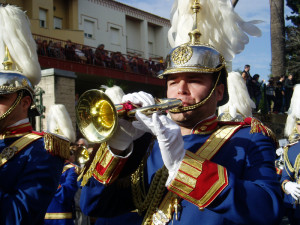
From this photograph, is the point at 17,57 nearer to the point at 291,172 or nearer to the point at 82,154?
the point at 82,154

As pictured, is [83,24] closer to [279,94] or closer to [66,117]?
[279,94]

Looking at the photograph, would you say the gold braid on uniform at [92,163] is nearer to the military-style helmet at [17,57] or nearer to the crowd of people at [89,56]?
the military-style helmet at [17,57]

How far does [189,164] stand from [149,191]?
1.46ft

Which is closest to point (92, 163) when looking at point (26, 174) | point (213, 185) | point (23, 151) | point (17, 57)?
point (213, 185)

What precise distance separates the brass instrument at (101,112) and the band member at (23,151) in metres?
1.01

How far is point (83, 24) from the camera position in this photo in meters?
27.0

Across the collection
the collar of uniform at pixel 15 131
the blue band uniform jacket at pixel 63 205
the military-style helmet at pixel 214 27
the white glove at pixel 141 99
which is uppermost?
the military-style helmet at pixel 214 27

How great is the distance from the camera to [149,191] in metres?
2.37

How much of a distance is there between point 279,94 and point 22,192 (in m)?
15.3

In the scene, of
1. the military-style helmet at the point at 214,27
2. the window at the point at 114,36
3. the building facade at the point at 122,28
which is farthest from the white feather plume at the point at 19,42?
the window at the point at 114,36

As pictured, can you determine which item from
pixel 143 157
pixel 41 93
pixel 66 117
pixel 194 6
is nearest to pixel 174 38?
pixel 194 6

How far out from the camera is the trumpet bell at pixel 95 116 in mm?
2160

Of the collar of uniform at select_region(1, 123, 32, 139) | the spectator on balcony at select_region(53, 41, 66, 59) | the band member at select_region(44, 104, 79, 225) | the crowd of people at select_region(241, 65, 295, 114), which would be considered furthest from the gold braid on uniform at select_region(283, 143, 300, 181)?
the spectator on balcony at select_region(53, 41, 66, 59)

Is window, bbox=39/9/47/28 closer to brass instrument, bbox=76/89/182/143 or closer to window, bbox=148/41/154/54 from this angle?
window, bbox=148/41/154/54
